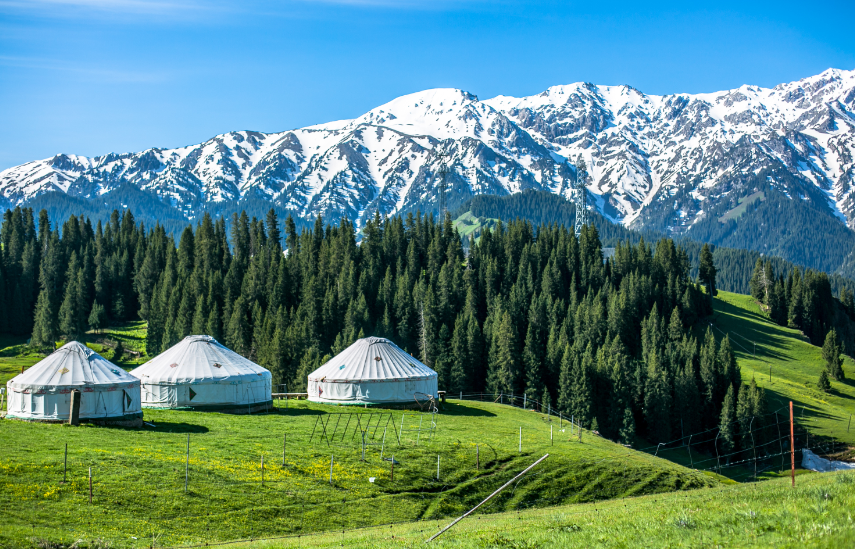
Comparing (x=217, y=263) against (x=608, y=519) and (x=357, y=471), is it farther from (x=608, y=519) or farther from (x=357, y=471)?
(x=608, y=519)

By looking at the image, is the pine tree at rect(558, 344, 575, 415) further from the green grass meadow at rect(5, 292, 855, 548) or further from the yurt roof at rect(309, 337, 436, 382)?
the yurt roof at rect(309, 337, 436, 382)

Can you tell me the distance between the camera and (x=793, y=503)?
18.0 metres

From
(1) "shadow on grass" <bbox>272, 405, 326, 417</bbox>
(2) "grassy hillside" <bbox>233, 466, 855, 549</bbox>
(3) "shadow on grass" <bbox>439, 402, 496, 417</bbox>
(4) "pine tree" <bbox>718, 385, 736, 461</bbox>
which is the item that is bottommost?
(4) "pine tree" <bbox>718, 385, 736, 461</bbox>

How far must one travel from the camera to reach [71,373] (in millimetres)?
42125

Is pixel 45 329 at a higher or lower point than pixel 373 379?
higher

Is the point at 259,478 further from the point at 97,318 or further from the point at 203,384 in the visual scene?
the point at 97,318

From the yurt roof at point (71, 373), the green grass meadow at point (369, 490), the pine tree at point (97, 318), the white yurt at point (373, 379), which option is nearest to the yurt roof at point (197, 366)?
the green grass meadow at point (369, 490)

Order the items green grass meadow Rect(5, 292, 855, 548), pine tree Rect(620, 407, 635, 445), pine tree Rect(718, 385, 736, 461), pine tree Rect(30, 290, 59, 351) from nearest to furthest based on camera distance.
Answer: green grass meadow Rect(5, 292, 855, 548)
pine tree Rect(620, 407, 635, 445)
pine tree Rect(718, 385, 736, 461)
pine tree Rect(30, 290, 59, 351)

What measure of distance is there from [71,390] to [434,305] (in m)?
70.6

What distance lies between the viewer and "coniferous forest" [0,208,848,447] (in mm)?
89438

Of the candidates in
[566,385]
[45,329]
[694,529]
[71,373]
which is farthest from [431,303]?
[694,529]

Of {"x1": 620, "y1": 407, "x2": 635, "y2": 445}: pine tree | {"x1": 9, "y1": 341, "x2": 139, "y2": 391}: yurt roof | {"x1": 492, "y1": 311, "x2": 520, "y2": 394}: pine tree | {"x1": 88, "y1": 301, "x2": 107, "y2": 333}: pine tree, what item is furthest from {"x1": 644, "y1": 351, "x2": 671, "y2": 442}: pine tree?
{"x1": 88, "y1": 301, "x2": 107, "y2": 333}: pine tree

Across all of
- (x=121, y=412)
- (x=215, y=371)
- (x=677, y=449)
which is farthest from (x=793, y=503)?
(x=677, y=449)

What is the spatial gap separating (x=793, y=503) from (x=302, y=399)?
164 ft
